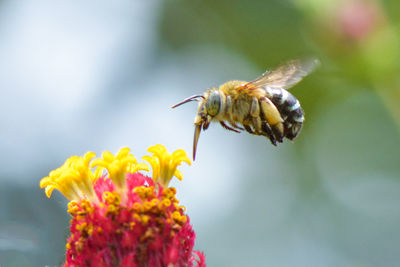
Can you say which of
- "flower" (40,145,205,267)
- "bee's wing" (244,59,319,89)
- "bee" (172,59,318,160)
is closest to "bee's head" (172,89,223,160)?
"bee" (172,59,318,160)

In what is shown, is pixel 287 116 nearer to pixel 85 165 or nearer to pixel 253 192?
pixel 85 165

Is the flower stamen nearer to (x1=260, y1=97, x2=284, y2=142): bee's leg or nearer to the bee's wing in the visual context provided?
(x1=260, y1=97, x2=284, y2=142): bee's leg

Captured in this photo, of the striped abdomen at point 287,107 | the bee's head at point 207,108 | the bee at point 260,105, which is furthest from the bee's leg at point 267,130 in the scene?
the bee's head at point 207,108

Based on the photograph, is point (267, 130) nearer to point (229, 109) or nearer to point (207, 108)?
point (229, 109)

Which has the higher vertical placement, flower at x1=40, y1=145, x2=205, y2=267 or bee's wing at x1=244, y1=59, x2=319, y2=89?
bee's wing at x1=244, y1=59, x2=319, y2=89

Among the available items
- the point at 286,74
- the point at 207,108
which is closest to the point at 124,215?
the point at 207,108

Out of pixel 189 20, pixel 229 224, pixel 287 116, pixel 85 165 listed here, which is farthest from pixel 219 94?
pixel 189 20
